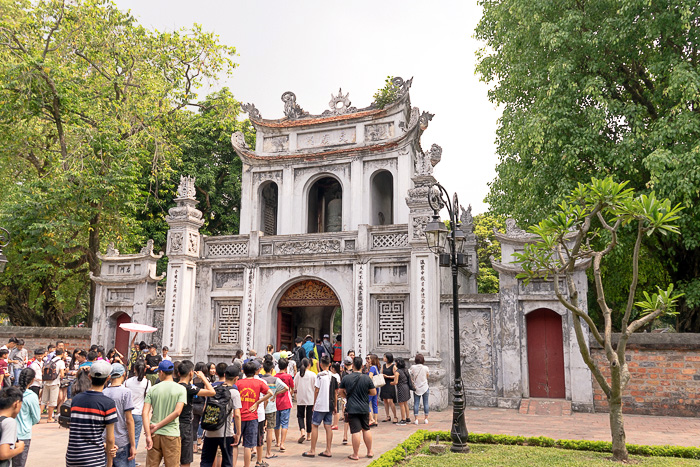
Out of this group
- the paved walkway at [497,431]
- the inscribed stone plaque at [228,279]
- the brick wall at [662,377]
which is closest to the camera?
the paved walkway at [497,431]

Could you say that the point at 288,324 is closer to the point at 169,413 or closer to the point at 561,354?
the point at 561,354

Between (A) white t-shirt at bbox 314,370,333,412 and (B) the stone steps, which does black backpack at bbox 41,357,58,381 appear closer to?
(A) white t-shirt at bbox 314,370,333,412

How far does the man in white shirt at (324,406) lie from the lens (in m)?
8.77

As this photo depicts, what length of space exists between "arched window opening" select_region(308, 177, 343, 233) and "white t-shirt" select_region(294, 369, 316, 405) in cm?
1095

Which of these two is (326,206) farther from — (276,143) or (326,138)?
(276,143)

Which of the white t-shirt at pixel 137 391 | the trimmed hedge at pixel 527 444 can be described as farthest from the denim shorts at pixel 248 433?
the trimmed hedge at pixel 527 444

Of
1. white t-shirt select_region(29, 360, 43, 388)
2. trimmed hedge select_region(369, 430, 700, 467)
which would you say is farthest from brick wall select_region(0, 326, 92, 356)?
trimmed hedge select_region(369, 430, 700, 467)

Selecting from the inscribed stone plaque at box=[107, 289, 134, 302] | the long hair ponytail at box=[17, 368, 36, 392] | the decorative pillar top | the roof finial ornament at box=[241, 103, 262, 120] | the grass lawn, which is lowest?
the grass lawn

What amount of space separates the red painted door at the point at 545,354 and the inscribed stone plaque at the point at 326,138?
887cm

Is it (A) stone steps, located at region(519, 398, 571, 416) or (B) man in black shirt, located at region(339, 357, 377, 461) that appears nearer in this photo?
(B) man in black shirt, located at region(339, 357, 377, 461)

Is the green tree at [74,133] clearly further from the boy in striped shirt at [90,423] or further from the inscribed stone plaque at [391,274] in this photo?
the boy in striped shirt at [90,423]

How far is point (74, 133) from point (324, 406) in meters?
16.3

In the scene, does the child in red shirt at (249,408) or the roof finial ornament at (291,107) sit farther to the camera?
the roof finial ornament at (291,107)

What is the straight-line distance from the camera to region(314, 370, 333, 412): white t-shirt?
356 inches
